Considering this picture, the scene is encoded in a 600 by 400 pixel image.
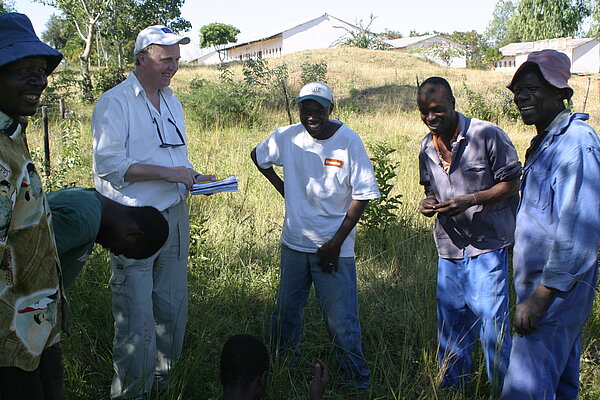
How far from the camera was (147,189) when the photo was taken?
312cm

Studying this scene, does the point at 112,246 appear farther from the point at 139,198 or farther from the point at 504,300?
the point at 504,300

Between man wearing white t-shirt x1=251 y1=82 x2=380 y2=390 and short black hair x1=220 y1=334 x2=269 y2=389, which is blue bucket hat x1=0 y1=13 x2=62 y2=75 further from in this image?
man wearing white t-shirt x1=251 y1=82 x2=380 y2=390

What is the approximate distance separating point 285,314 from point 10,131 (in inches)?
84.7

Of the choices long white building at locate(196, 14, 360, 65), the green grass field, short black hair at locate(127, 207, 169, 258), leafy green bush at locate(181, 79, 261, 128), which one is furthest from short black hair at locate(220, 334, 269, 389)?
long white building at locate(196, 14, 360, 65)

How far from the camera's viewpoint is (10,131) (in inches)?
68.9

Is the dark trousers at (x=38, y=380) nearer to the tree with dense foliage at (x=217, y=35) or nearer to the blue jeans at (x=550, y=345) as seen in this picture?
the blue jeans at (x=550, y=345)

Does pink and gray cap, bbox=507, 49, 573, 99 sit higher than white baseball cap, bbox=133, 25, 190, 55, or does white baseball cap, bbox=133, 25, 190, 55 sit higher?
white baseball cap, bbox=133, 25, 190, 55

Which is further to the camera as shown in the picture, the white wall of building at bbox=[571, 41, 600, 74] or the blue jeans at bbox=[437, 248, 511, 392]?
the white wall of building at bbox=[571, 41, 600, 74]

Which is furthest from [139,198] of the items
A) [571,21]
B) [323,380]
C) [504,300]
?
[571,21]

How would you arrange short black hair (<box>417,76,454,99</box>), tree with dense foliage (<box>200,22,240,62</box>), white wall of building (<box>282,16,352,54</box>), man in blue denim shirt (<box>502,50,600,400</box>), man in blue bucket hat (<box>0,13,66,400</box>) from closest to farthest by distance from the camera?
man in blue bucket hat (<box>0,13,66,400</box>), man in blue denim shirt (<box>502,50,600,400</box>), short black hair (<box>417,76,454,99</box>), white wall of building (<box>282,16,352,54</box>), tree with dense foliage (<box>200,22,240,62</box>)

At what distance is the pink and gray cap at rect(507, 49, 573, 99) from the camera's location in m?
2.31

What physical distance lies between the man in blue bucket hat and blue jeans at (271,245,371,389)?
62.2 inches

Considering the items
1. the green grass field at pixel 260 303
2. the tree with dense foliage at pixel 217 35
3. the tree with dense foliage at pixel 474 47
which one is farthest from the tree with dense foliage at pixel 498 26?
the green grass field at pixel 260 303

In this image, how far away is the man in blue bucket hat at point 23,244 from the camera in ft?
5.54
